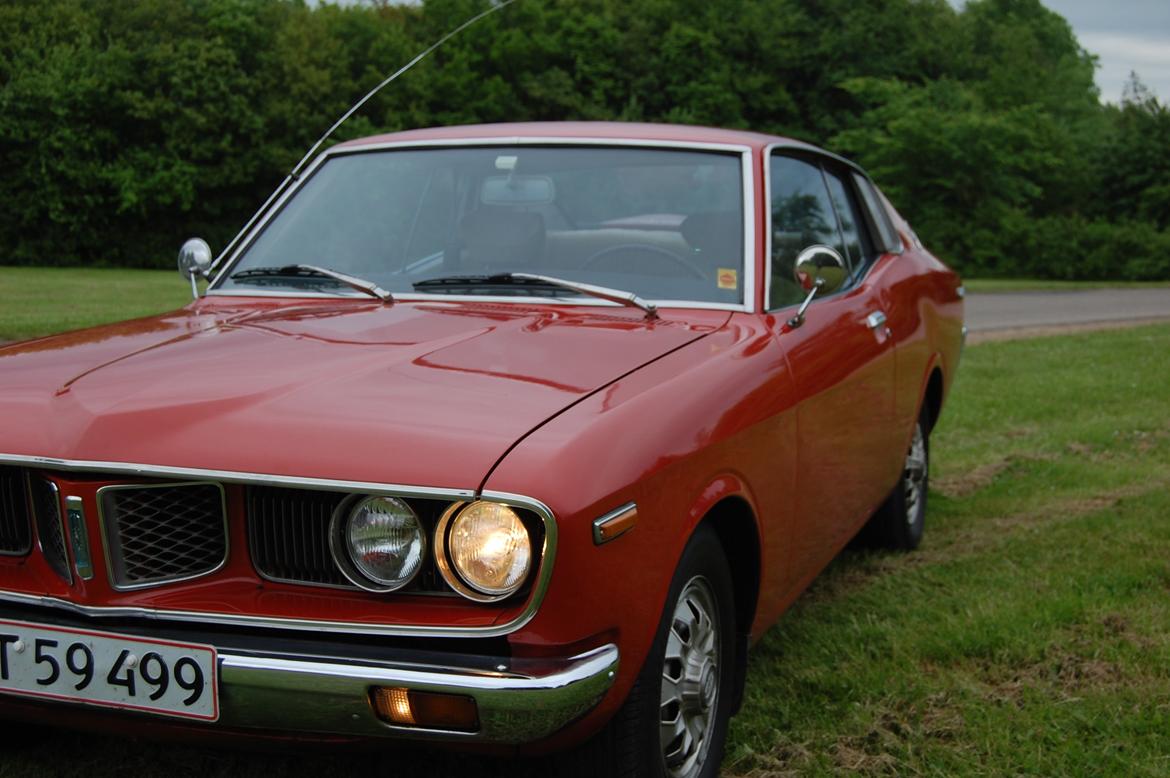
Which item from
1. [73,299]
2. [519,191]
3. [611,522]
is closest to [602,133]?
[519,191]

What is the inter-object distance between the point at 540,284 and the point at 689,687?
127 centimetres

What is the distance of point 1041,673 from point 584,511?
2.07m

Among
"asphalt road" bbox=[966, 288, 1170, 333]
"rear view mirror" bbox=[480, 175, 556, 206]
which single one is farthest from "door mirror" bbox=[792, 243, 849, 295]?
"asphalt road" bbox=[966, 288, 1170, 333]

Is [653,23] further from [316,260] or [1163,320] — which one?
[316,260]

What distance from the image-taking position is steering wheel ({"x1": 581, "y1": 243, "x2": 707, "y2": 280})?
359cm

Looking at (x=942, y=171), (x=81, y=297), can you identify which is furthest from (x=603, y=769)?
(x=942, y=171)

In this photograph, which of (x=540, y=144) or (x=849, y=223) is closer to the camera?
(x=540, y=144)

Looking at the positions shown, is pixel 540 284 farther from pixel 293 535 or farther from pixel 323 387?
pixel 293 535

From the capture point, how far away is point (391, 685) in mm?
2100

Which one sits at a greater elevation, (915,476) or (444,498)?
(444,498)

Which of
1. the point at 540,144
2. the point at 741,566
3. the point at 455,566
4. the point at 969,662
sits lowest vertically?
the point at 969,662

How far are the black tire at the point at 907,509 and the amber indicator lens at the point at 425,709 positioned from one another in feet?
9.82

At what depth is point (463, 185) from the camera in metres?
3.93

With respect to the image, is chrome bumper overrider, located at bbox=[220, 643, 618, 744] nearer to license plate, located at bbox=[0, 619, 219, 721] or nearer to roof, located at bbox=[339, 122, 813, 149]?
license plate, located at bbox=[0, 619, 219, 721]
